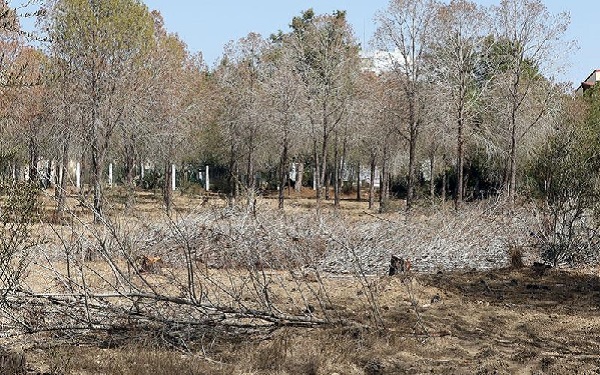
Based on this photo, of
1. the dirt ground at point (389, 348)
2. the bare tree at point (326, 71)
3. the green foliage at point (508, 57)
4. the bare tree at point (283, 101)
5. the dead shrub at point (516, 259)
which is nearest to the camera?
the dirt ground at point (389, 348)

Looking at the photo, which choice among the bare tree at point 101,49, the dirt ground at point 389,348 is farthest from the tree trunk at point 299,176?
the dirt ground at point 389,348

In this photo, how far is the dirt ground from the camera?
6.23 m

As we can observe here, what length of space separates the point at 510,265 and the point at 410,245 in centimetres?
171

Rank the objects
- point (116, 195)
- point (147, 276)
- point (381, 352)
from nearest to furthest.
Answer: point (381, 352)
point (147, 276)
point (116, 195)

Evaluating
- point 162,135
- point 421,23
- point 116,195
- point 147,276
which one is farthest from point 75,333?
point 421,23

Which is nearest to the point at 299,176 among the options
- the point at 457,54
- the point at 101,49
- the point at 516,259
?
the point at 457,54

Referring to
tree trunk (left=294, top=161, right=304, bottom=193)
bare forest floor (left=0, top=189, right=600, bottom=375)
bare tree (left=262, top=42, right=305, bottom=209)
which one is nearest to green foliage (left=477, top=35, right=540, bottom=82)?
bare tree (left=262, top=42, right=305, bottom=209)

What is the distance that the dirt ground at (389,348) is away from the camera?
623 centimetres

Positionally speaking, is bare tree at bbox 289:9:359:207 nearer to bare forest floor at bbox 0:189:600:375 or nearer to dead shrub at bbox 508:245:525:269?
dead shrub at bbox 508:245:525:269

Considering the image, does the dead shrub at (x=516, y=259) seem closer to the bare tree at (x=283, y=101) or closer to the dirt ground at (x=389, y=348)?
the dirt ground at (x=389, y=348)

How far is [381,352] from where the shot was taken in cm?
661

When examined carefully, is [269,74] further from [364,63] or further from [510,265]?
[510,265]

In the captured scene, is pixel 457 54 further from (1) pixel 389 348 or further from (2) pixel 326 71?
(1) pixel 389 348

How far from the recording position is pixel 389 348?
6.68 meters
